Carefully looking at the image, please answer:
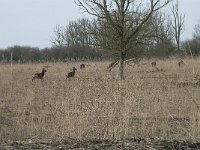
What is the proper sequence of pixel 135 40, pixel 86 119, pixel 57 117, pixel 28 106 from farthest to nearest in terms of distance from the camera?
pixel 135 40, pixel 28 106, pixel 57 117, pixel 86 119

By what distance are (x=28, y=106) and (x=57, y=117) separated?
284cm

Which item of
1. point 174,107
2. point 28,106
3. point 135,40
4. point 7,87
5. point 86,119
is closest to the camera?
point 86,119

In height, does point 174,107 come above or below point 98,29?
below

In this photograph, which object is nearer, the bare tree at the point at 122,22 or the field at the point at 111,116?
the field at the point at 111,116

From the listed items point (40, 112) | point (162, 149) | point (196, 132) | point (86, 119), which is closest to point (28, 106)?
point (40, 112)

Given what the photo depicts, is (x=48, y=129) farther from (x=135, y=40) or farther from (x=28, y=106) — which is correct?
(x=135, y=40)

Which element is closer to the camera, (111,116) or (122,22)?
(111,116)

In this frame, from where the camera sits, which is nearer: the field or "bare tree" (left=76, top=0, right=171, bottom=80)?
the field

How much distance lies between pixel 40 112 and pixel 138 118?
2711 millimetres

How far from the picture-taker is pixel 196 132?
7.04 metres

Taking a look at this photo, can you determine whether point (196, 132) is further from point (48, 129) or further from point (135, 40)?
point (135, 40)

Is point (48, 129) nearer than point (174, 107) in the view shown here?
Yes

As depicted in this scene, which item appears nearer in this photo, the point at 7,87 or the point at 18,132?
the point at 18,132

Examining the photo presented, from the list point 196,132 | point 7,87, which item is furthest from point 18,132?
point 7,87
